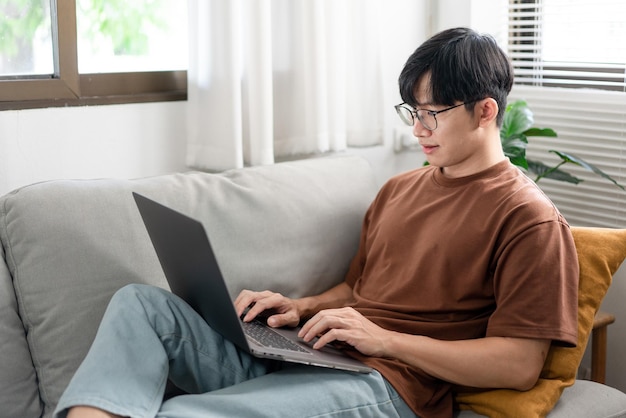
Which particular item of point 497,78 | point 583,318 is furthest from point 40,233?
point 583,318

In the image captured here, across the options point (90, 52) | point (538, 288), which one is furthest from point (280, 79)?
point (538, 288)

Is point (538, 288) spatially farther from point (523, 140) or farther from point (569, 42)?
point (569, 42)

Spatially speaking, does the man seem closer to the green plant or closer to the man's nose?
the man's nose

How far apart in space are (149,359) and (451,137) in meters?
0.77

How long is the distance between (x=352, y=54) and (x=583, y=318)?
1.19m

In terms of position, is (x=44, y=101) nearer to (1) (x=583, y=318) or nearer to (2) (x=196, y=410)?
(2) (x=196, y=410)

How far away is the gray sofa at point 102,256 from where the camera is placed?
1643 mm

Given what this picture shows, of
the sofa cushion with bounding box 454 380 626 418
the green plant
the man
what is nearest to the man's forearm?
the man

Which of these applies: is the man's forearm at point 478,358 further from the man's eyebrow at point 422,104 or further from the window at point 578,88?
the window at point 578,88

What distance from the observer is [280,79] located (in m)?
2.40

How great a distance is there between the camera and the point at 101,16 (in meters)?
2.25

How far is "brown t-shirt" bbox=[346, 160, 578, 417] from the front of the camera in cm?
155

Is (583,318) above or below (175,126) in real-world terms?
below

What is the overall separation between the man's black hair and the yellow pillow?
0.34m
